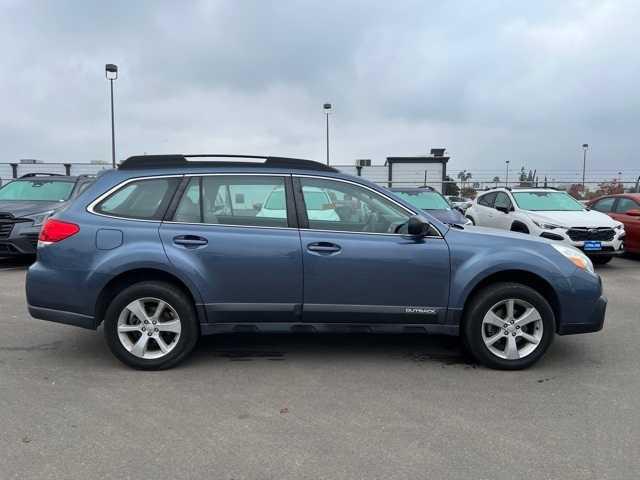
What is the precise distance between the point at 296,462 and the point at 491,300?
2.17 meters

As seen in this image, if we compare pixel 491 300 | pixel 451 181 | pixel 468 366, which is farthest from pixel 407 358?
pixel 451 181

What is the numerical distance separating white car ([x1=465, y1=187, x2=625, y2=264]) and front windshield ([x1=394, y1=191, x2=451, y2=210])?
1.17m

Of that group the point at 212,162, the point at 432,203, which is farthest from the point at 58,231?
the point at 432,203

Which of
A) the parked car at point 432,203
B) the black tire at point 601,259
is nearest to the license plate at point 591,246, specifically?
the black tire at point 601,259

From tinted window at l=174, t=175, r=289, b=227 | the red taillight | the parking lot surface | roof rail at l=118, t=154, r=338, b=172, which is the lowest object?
the parking lot surface

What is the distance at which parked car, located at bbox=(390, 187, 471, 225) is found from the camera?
10.5 m

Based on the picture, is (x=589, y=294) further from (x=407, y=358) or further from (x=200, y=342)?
(x=200, y=342)

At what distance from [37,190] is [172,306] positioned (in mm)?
8017

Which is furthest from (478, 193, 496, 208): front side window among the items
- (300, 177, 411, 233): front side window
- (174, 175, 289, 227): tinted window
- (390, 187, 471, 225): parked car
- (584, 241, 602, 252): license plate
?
(174, 175, 289, 227): tinted window

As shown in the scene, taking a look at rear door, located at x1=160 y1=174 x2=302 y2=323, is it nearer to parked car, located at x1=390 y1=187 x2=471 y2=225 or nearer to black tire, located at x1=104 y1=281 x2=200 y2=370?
black tire, located at x1=104 y1=281 x2=200 y2=370

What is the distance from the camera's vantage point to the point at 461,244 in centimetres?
428

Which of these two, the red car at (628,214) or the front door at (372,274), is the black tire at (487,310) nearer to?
the front door at (372,274)

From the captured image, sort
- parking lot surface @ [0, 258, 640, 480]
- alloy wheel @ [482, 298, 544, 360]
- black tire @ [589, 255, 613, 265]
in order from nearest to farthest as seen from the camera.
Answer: parking lot surface @ [0, 258, 640, 480] < alloy wheel @ [482, 298, 544, 360] < black tire @ [589, 255, 613, 265]

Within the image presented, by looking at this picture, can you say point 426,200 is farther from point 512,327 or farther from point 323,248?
point 323,248
